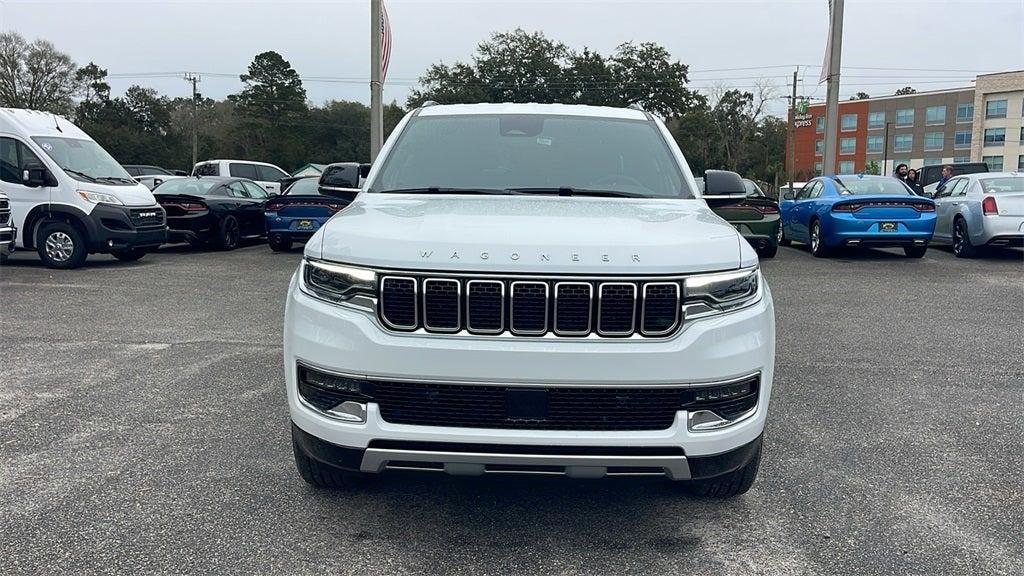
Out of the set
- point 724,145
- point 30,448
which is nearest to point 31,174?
point 30,448

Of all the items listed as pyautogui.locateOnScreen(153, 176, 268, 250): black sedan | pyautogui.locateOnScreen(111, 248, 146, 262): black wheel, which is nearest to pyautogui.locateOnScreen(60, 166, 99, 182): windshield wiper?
pyautogui.locateOnScreen(111, 248, 146, 262): black wheel

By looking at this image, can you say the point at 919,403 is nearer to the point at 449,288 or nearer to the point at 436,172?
the point at 436,172

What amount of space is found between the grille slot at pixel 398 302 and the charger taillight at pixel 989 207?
12743mm

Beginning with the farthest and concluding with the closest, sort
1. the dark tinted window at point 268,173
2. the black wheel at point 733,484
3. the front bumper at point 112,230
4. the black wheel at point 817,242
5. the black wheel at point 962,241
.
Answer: the dark tinted window at point 268,173
the black wheel at point 817,242
the black wheel at point 962,241
the front bumper at point 112,230
the black wheel at point 733,484

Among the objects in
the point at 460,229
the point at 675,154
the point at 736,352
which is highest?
the point at 675,154

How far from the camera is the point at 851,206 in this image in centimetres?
1311

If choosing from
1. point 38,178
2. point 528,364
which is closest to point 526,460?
point 528,364

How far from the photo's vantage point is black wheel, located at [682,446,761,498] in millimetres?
3301

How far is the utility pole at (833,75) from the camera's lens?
19.3 meters

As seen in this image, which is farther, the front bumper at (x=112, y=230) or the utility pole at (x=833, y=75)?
the utility pole at (x=833, y=75)

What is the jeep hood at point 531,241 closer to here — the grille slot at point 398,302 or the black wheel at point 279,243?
the grille slot at point 398,302

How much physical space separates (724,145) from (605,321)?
216ft

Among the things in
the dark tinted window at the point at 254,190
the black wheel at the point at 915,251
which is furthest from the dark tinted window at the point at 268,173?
the black wheel at the point at 915,251

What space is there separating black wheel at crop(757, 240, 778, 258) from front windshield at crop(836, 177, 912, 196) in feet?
4.58
